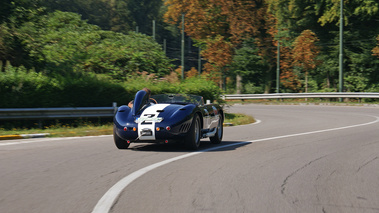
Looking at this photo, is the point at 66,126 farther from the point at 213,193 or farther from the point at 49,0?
the point at 49,0

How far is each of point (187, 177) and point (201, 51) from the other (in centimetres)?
4201

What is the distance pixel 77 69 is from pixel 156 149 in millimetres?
11050

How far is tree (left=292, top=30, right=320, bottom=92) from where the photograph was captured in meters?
42.4

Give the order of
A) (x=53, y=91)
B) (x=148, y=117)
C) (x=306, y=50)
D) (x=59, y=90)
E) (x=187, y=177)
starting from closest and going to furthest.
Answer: (x=187, y=177) → (x=148, y=117) → (x=53, y=91) → (x=59, y=90) → (x=306, y=50)

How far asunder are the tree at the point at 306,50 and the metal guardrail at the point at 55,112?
28.0m

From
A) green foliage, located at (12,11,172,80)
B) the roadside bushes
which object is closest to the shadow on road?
the roadside bushes

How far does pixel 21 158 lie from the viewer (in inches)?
360

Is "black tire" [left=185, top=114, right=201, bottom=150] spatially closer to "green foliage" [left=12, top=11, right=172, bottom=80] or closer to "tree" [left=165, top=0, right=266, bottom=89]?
"green foliage" [left=12, top=11, right=172, bottom=80]

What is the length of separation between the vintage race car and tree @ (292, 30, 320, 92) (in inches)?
1285

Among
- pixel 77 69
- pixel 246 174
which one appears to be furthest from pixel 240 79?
pixel 246 174

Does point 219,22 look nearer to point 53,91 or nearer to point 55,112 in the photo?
point 53,91

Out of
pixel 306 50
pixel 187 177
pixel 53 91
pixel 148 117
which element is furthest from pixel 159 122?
pixel 306 50

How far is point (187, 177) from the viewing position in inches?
291

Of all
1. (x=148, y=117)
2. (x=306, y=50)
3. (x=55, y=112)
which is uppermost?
(x=306, y=50)
